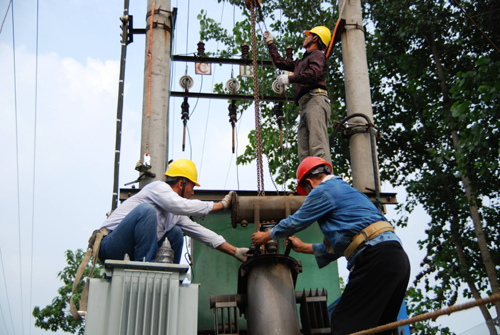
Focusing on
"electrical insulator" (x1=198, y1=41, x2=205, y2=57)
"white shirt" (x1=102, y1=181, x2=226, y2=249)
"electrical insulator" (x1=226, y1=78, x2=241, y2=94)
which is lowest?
Result: "white shirt" (x1=102, y1=181, x2=226, y2=249)

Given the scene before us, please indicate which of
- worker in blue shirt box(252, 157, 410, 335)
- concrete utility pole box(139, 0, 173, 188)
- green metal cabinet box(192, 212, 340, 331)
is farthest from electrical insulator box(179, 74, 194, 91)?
worker in blue shirt box(252, 157, 410, 335)

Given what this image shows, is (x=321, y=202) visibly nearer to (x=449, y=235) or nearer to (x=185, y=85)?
(x=185, y=85)

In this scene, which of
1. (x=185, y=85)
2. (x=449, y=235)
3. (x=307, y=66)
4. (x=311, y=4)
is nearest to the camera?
(x=307, y=66)

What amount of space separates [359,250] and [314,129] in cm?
320

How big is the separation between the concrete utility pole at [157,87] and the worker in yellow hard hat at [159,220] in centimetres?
116

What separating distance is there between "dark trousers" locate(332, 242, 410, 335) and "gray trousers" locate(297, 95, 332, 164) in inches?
116

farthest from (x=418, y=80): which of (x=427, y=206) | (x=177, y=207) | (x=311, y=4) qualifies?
(x=177, y=207)

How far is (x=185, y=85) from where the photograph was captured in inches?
386

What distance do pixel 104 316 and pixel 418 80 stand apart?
12.9 metres

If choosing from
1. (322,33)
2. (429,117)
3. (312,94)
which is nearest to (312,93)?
(312,94)

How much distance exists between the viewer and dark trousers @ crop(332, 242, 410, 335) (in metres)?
A: 3.89

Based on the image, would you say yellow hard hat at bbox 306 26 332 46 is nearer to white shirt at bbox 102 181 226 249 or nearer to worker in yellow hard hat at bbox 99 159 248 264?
worker in yellow hard hat at bbox 99 159 248 264

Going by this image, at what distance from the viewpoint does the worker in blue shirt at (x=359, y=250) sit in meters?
3.90

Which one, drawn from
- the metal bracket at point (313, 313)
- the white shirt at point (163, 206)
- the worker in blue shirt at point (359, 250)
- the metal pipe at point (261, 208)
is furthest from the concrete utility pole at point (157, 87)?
the worker in blue shirt at point (359, 250)
